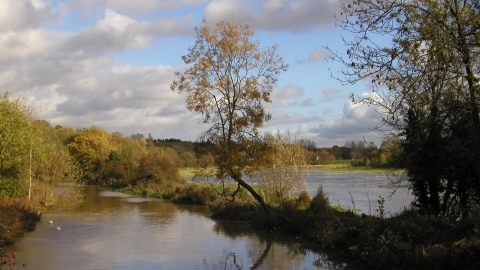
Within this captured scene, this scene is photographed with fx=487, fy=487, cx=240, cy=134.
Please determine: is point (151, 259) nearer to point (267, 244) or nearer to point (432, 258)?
point (267, 244)

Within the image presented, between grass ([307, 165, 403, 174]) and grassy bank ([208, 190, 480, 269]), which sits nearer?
grassy bank ([208, 190, 480, 269])

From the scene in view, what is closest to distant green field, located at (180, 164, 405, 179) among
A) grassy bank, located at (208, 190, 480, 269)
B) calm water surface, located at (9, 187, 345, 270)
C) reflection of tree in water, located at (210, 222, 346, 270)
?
calm water surface, located at (9, 187, 345, 270)

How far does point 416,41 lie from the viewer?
10.1m

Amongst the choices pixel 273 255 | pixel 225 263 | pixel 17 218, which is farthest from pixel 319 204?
pixel 17 218

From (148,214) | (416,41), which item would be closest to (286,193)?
(148,214)

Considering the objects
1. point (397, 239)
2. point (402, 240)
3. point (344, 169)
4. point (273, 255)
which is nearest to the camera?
point (397, 239)

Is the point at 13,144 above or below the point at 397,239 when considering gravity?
above

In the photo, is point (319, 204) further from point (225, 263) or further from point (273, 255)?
point (225, 263)

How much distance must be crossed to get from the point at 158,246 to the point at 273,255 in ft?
15.9

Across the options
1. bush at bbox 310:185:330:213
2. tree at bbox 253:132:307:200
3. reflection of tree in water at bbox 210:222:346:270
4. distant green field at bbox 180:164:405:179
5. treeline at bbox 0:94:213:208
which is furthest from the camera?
distant green field at bbox 180:164:405:179

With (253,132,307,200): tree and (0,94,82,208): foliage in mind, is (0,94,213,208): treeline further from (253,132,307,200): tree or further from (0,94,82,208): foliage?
(253,132,307,200): tree

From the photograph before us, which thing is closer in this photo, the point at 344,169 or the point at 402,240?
the point at 402,240

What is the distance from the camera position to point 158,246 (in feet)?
63.9

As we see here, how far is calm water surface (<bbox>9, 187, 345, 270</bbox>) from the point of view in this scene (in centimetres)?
1595
